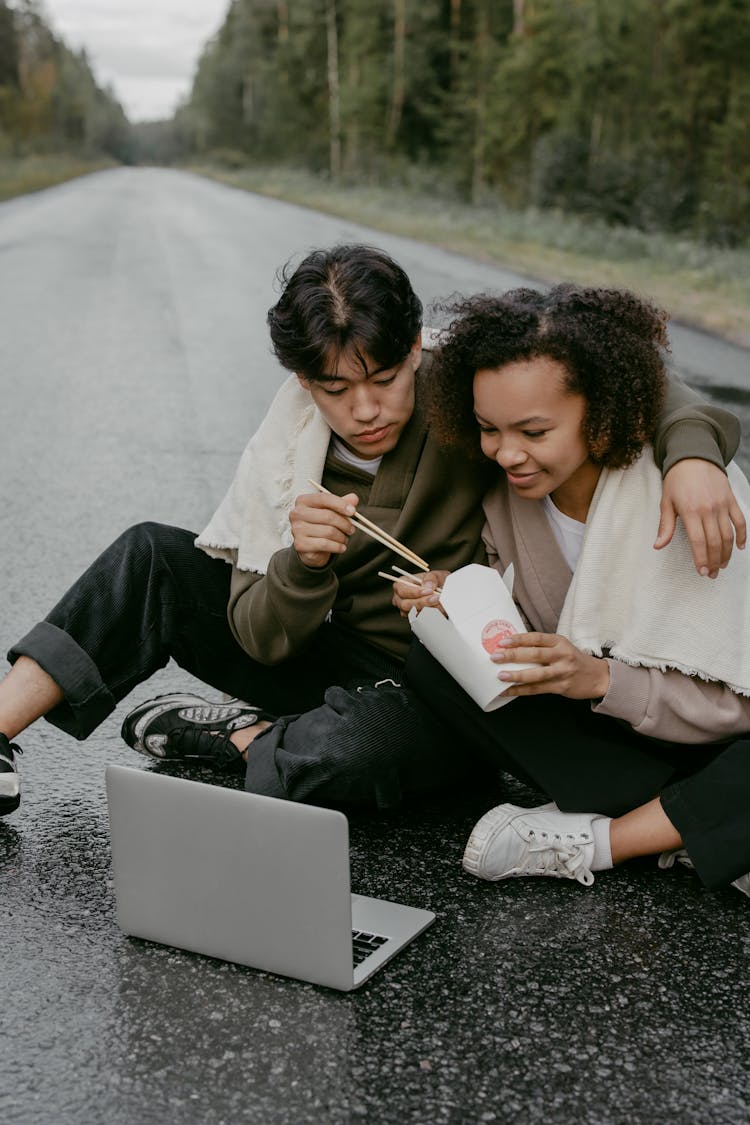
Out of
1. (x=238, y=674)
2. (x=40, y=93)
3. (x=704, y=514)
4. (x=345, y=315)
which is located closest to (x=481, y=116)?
(x=238, y=674)

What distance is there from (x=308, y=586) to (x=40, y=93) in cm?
9094

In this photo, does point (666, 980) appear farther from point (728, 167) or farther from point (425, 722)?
point (728, 167)

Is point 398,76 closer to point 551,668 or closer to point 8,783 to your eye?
point 8,783

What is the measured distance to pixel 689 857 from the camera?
96.4 inches

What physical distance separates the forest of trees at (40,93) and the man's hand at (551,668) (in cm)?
6050

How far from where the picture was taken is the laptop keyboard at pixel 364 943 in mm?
2223

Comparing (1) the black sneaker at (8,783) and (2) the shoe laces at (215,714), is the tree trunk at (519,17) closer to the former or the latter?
(2) the shoe laces at (215,714)

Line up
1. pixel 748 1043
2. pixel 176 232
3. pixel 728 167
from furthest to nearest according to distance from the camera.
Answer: pixel 728 167 < pixel 176 232 < pixel 748 1043

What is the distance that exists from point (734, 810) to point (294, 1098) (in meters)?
1.02

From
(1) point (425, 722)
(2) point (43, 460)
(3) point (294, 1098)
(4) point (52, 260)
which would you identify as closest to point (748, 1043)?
(3) point (294, 1098)

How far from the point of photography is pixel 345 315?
2.63 metres

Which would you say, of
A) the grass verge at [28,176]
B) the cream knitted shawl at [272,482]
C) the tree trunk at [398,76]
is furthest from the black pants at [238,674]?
the tree trunk at [398,76]

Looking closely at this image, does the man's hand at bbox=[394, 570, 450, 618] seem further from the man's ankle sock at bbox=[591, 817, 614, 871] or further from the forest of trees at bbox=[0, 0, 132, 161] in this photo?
the forest of trees at bbox=[0, 0, 132, 161]

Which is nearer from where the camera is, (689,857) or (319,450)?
(689,857)
